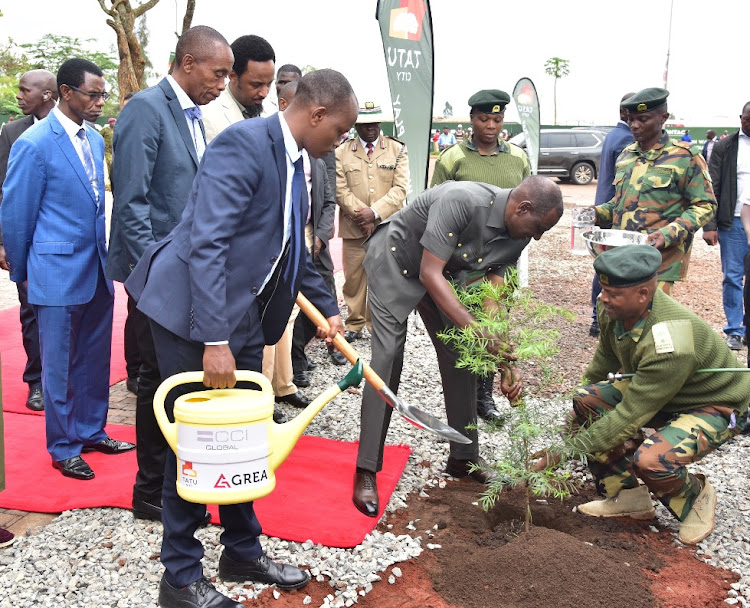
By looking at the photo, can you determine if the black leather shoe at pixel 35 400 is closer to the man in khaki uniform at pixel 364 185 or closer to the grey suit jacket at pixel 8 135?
the grey suit jacket at pixel 8 135

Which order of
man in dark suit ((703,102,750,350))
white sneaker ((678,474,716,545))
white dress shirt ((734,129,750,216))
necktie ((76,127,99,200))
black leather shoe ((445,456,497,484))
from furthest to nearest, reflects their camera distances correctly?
1. white dress shirt ((734,129,750,216))
2. man in dark suit ((703,102,750,350))
3. black leather shoe ((445,456,497,484))
4. necktie ((76,127,99,200))
5. white sneaker ((678,474,716,545))

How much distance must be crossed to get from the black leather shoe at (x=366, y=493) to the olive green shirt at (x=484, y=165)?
7.82ft

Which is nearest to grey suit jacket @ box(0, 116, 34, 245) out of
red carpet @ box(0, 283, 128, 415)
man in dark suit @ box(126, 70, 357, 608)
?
red carpet @ box(0, 283, 128, 415)

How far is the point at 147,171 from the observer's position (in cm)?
329

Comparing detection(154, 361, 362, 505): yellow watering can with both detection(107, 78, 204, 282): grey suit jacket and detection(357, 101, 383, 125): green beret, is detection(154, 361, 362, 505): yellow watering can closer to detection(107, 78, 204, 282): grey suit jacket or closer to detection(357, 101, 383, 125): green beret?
detection(107, 78, 204, 282): grey suit jacket

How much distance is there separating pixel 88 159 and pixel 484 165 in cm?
267

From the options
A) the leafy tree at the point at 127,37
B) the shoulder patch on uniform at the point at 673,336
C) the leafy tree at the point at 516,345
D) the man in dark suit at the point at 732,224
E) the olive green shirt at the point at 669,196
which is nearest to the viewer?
the leafy tree at the point at 516,345

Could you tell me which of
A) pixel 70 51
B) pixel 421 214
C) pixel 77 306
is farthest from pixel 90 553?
pixel 70 51

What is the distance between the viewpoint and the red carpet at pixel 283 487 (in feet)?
11.0

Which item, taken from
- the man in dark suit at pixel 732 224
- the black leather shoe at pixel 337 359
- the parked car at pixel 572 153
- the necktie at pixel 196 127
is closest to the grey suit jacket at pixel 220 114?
the necktie at pixel 196 127

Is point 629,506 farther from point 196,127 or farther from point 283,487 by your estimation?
point 196,127

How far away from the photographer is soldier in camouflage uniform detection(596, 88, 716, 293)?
446 cm

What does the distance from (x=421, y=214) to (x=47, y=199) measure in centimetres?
188

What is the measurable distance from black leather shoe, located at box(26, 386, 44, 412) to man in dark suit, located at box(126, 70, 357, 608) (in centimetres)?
246
